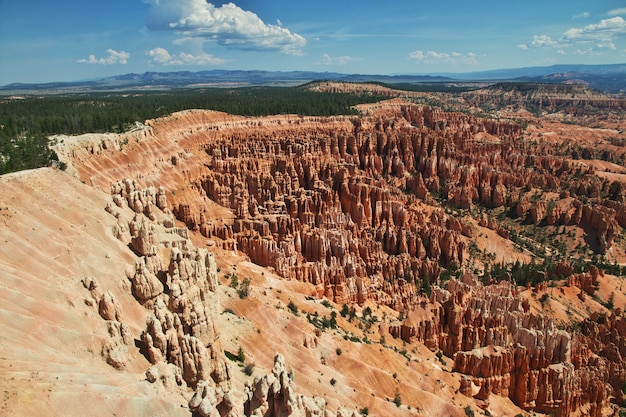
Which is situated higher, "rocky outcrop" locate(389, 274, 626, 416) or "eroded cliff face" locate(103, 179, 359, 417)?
"eroded cliff face" locate(103, 179, 359, 417)

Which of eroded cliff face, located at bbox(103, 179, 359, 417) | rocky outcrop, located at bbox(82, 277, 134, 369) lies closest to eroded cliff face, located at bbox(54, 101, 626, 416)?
eroded cliff face, located at bbox(103, 179, 359, 417)

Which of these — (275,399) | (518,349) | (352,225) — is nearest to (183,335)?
(275,399)

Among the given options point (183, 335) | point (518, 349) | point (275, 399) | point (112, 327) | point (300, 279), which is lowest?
point (518, 349)

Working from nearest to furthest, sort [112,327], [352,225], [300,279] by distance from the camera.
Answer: [112,327], [300,279], [352,225]

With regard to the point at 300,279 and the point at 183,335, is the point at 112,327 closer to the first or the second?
the point at 183,335

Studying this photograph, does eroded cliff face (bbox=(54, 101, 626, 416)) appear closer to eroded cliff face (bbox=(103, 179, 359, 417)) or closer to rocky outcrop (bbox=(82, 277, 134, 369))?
eroded cliff face (bbox=(103, 179, 359, 417))

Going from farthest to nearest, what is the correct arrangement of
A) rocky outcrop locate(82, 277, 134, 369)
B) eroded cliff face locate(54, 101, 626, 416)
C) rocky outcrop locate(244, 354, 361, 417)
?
1. eroded cliff face locate(54, 101, 626, 416)
2. rocky outcrop locate(82, 277, 134, 369)
3. rocky outcrop locate(244, 354, 361, 417)

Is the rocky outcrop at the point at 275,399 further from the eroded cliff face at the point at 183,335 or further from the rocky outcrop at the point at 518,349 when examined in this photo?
the rocky outcrop at the point at 518,349

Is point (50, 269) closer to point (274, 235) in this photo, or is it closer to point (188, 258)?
point (188, 258)

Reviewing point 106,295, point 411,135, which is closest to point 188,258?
point 106,295
